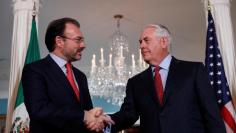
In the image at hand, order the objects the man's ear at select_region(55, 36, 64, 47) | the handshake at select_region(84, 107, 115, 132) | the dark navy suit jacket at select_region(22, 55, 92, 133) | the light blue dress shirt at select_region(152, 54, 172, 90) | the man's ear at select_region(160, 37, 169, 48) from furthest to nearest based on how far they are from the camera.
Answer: the man's ear at select_region(160, 37, 169, 48), the light blue dress shirt at select_region(152, 54, 172, 90), the man's ear at select_region(55, 36, 64, 47), the handshake at select_region(84, 107, 115, 132), the dark navy suit jacket at select_region(22, 55, 92, 133)

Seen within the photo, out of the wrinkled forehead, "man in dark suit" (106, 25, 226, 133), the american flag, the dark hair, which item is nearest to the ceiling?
the american flag

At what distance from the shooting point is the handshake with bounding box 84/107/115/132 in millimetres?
1902

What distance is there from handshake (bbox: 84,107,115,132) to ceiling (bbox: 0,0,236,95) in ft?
13.2

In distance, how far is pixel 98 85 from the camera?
704 centimetres

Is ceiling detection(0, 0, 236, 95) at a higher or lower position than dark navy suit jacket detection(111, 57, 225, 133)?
higher

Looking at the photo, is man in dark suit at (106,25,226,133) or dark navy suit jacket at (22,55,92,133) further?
man in dark suit at (106,25,226,133)

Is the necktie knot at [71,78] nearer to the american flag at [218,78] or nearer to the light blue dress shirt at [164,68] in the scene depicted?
the light blue dress shirt at [164,68]

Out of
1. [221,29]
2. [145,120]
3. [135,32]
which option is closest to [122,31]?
[135,32]

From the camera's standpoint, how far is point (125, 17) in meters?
6.54

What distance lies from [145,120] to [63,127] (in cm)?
63

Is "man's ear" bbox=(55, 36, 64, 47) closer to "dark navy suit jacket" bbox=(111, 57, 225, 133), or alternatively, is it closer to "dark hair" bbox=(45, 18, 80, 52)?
"dark hair" bbox=(45, 18, 80, 52)

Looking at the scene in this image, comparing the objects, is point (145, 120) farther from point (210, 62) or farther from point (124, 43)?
point (124, 43)

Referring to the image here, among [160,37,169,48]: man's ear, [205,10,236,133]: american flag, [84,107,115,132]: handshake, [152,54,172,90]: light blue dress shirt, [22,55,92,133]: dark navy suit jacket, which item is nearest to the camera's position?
[22,55,92,133]: dark navy suit jacket

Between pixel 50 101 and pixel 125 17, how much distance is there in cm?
484
